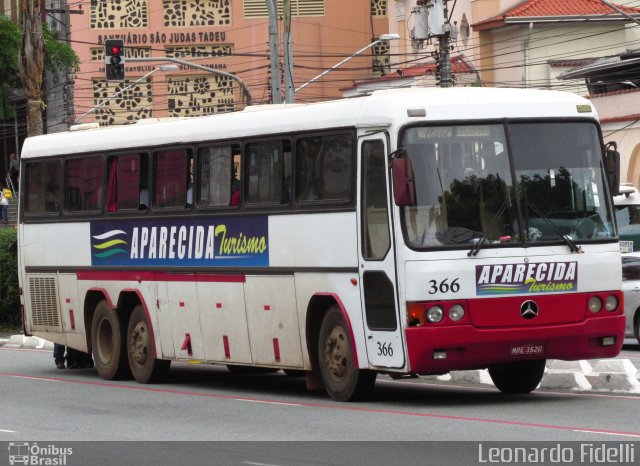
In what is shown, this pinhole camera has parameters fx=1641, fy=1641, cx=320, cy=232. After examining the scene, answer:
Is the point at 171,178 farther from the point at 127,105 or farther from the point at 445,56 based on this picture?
the point at 127,105

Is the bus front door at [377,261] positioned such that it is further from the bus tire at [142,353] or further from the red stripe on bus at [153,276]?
the bus tire at [142,353]

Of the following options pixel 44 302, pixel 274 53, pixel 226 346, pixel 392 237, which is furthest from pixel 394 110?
pixel 274 53

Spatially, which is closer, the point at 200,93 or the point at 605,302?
the point at 605,302

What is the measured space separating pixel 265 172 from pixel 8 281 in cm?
1836

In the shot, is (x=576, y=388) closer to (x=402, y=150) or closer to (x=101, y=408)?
(x=402, y=150)

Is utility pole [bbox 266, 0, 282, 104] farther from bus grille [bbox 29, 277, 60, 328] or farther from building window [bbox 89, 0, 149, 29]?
building window [bbox 89, 0, 149, 29]

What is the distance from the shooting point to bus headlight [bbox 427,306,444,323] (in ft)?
50.3

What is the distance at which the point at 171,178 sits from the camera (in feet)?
64.9

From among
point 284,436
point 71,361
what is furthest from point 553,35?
point 284,436

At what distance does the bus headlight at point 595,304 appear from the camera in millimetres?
15930

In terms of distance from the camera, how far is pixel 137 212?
2044cm
